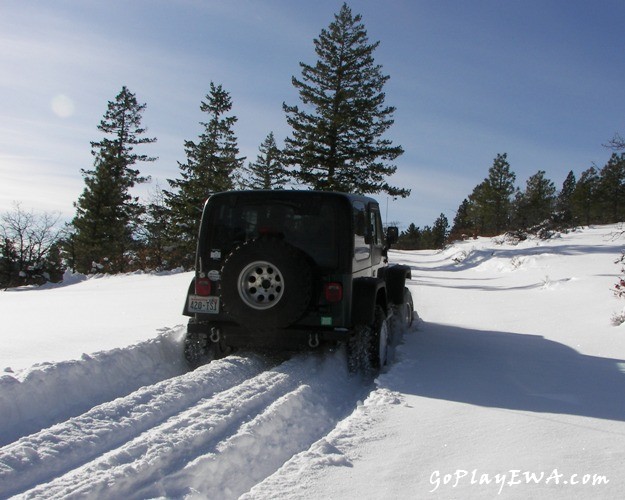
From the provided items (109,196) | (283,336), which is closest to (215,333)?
(283,336)

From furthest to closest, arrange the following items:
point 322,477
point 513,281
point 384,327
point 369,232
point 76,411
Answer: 1. point 513,281
2. point 369,232
3. point 384,327
4. point 76,411
5. point 322,477


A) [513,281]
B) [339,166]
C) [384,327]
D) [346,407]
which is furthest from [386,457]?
[339,166]

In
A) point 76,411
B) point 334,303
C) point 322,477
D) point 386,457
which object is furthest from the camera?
point 334,303

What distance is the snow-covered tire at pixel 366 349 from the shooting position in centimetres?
563

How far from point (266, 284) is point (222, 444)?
2.14 meters

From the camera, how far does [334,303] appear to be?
5383 millimetres

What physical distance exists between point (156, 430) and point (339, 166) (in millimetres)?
22415

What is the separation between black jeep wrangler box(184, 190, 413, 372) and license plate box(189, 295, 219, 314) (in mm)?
11

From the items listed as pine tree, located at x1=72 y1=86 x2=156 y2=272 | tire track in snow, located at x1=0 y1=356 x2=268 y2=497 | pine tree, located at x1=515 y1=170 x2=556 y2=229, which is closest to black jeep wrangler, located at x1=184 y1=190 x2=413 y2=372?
tire track in snow, located at x1=0 y1=356 x2=268 y2=497

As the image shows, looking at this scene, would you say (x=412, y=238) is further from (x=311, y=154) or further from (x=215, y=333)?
(x=215, y=333)

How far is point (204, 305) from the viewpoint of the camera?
5648 millimetres

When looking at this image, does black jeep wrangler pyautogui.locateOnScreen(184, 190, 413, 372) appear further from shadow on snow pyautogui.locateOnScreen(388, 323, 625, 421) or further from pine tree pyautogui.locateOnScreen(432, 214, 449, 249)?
pine tree pyautogui.locateOnScreen(432, 214, 449, 249)

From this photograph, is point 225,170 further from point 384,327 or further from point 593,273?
point 384,327

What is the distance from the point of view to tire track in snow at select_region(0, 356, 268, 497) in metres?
2.86
